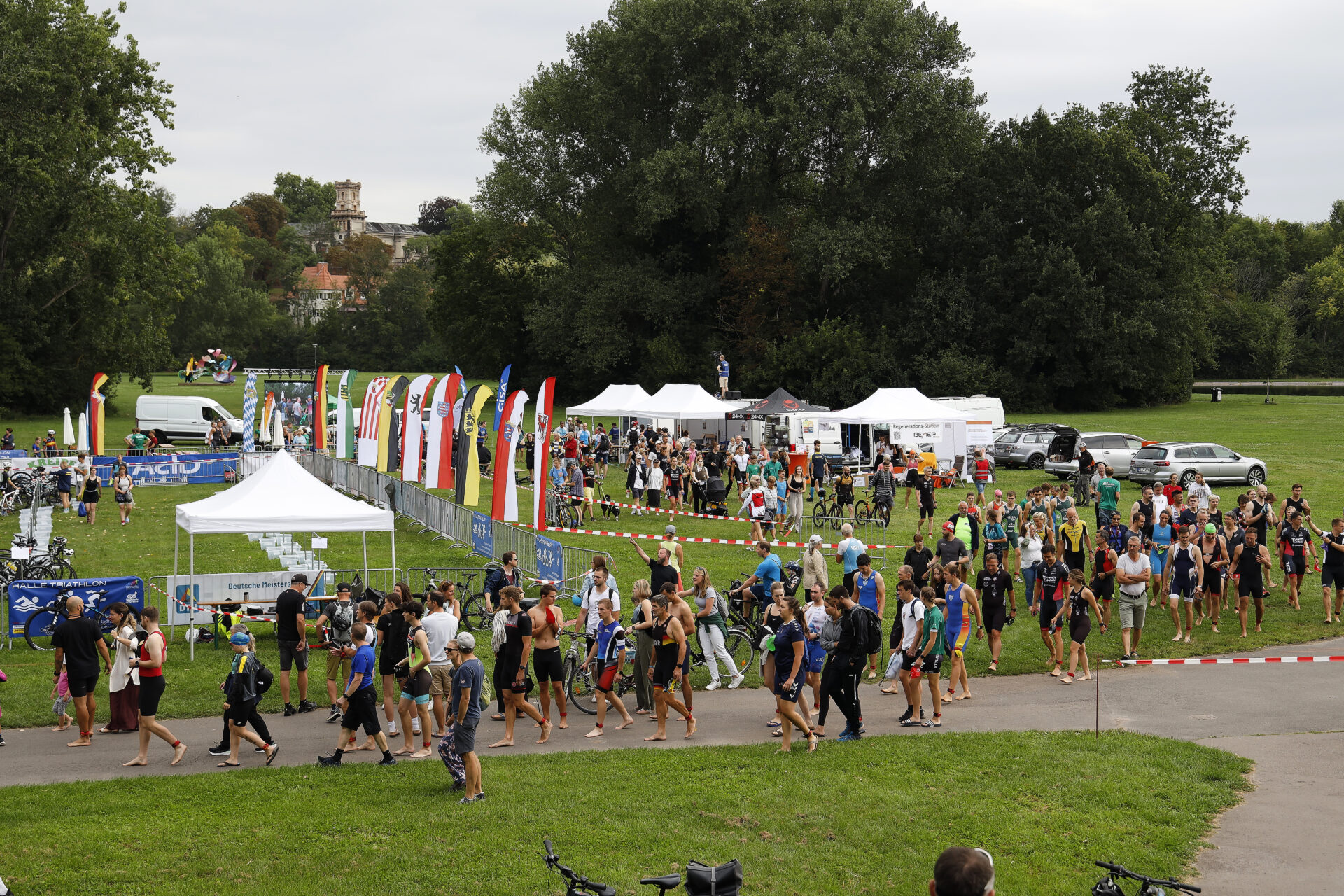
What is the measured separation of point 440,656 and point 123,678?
329 cm

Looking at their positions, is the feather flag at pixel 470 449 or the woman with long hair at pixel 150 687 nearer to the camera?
the woman with long hair at pixel 150 687

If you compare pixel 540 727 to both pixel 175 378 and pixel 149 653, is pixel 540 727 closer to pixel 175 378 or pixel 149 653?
pixel 149 653

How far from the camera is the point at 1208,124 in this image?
60094mm

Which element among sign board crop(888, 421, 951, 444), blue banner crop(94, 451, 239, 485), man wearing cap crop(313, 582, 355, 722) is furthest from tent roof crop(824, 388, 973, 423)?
man wearing cap crop(313, 582, 355, 722)

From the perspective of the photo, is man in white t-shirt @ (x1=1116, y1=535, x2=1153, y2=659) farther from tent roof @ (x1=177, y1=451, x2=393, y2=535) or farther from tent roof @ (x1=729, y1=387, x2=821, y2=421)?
tent roof @ (x1=729, y1=387, x2=821, y2=421)

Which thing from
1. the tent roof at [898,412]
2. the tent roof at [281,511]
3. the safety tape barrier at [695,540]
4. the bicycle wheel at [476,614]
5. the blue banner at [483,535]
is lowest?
the bicycle wheel at [476,614]

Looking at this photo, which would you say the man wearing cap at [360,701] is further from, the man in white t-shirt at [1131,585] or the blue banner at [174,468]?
the blue banner at [174,468]

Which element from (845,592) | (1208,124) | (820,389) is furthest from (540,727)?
(1208,124)

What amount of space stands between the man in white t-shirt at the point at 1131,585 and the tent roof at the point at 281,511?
31.6ft

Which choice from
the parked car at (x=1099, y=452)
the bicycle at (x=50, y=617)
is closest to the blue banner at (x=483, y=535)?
the bicycle at (x=50, y=617)

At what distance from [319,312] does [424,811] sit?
107 m

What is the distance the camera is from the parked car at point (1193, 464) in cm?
2977

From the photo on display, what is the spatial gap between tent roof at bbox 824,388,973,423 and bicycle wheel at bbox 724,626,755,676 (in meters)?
17.9

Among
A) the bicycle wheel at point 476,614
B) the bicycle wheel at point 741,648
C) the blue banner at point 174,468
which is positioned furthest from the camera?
the blue banner at point 174,468
